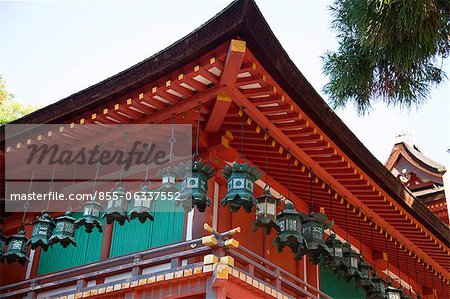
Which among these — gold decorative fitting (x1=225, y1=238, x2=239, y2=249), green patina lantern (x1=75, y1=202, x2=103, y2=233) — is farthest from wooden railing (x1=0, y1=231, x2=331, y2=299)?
green patina lantern (x1=75, y1=202, x2=103, y2=233)

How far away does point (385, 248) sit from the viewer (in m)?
12.3

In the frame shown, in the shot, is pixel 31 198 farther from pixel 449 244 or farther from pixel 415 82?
pixel 449 244

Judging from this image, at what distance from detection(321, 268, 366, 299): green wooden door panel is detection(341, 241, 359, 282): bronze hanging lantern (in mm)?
1273

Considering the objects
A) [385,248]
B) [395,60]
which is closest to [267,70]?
[395,60]

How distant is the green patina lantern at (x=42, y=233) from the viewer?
320 inches

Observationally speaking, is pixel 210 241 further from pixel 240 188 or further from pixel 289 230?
pixel 289 230

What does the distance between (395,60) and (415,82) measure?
135 centimetres

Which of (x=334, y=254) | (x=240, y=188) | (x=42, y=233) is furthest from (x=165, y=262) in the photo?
(x=334, y=254)

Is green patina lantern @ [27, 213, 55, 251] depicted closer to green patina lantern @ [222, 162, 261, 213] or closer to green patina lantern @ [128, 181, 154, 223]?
green patina lantern @ [128, 181, 154, 223]

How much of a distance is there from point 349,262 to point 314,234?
1399 millimetres

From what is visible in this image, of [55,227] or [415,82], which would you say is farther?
[415,82]

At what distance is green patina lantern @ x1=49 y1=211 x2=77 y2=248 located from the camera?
8.05m

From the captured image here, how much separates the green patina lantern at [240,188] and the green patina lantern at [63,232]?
8.57 ft

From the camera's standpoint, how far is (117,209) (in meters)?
7.61
